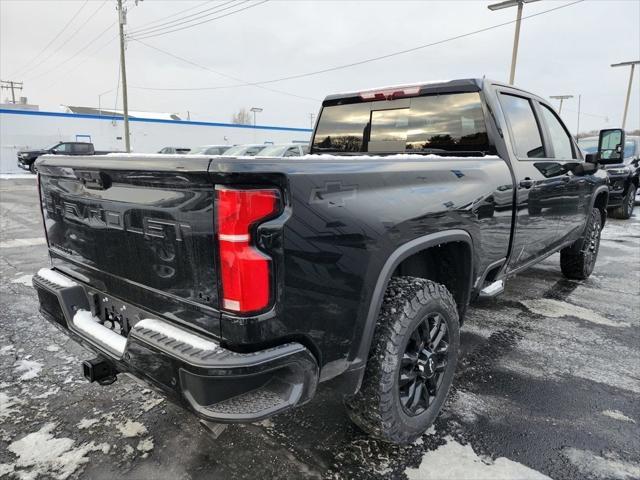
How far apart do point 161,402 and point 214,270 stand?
154 centimetres

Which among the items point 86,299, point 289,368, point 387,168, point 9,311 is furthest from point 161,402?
point 9,311

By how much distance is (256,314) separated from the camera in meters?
1.56

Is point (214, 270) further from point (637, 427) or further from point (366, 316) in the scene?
point (637, 427)

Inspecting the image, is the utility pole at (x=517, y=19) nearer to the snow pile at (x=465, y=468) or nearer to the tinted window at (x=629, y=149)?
the tinted window at (x=629, y=149)

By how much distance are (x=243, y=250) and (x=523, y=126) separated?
2903 millimetres

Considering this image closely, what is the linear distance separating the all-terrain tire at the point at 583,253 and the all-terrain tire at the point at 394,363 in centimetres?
364

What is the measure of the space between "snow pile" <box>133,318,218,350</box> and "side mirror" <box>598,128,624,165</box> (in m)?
4.60

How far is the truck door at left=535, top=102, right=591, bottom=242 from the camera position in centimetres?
392

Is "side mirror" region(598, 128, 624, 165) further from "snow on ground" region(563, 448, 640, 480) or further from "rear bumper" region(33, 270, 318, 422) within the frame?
"rear bumper" region(33, 270, 318, 422)

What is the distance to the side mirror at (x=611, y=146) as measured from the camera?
4.59 meters

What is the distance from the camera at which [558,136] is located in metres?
4.21

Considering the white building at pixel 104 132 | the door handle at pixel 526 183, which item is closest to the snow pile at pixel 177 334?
the door handle at pixel 526 183

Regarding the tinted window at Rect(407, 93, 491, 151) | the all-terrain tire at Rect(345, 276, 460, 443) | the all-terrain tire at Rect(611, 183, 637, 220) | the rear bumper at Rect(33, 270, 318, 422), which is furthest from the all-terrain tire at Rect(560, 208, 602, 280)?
the all-terrain tire at Rect(611, 183, 637, 220)

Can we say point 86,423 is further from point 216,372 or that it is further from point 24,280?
point 24,280
